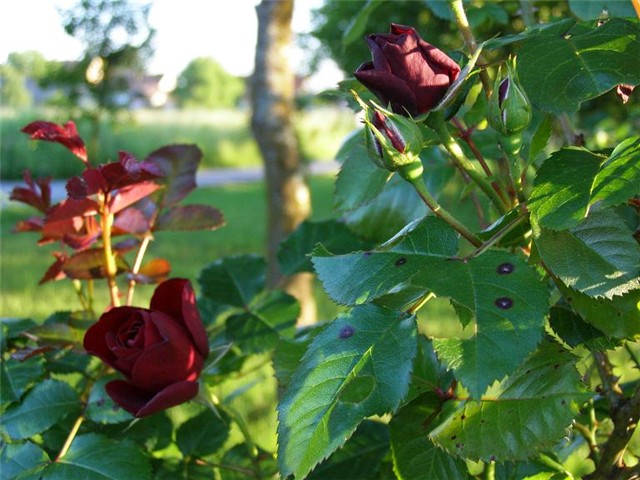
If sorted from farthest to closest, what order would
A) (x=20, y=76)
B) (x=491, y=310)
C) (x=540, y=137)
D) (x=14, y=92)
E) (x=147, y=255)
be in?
(x=14, y=92), (x=20, y=76), (x=147, y=255), (x=540, y=137), (x=491, y=310)

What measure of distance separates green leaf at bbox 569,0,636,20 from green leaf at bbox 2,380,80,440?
1.80 ft

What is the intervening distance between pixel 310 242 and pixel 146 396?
285 millimetres

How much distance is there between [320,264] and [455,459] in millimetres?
155

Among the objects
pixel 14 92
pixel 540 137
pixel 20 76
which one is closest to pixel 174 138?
pixel 20 76

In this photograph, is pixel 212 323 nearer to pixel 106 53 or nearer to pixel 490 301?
pixel 490 301

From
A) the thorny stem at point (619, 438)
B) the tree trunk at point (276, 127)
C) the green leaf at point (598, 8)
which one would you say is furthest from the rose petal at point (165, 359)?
the tree trunk at point (276, 127)

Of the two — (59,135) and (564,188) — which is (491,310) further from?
(59,135)

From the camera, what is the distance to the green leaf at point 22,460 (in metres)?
0.57

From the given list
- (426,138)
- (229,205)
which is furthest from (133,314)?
(229,205)

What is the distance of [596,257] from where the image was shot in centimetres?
42

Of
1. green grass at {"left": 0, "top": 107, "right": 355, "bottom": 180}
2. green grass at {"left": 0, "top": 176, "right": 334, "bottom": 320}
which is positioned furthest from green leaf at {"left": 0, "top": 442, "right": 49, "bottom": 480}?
green grass at {"left": 0, "top": 107, "right": 355, "bottom": 180}

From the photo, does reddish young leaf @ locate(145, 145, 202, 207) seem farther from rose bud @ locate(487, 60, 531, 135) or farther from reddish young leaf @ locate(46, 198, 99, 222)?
rose bud @ locate(487, 60, 531, 135)

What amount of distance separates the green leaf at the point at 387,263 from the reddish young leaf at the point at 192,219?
298 mm

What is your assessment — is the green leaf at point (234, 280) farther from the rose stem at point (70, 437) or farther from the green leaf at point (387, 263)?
the green leaf at point (387, 263)
